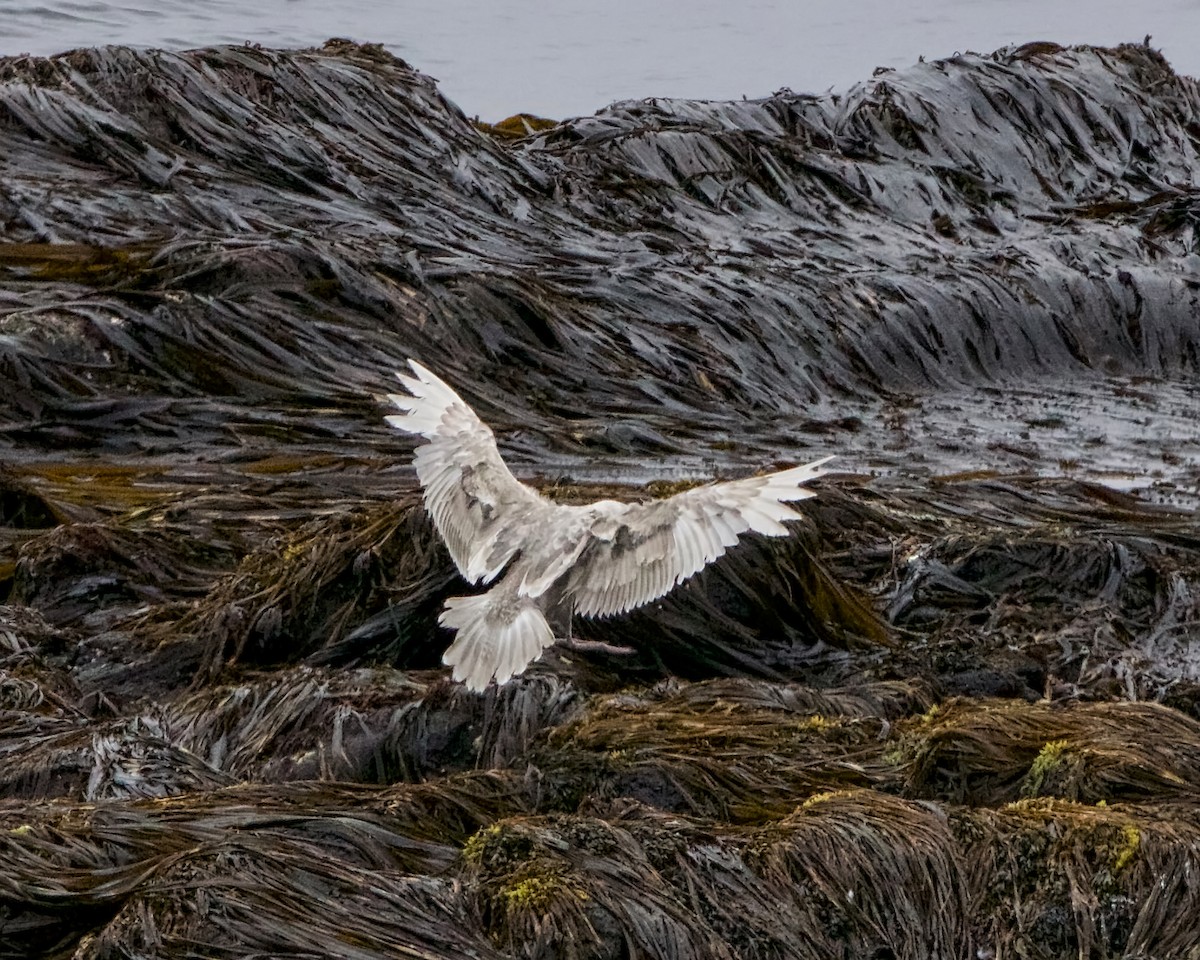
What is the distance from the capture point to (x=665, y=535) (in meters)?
4.39

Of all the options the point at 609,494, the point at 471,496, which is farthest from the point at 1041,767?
the point at 609,494

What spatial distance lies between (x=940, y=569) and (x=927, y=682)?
2.67ft

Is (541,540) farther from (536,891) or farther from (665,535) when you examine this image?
(536,891)

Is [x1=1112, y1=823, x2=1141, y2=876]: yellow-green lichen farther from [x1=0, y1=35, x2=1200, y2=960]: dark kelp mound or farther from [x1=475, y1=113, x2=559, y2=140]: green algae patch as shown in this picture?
[x1=475, y1=113, x2=559, y2=140]: green algae patch

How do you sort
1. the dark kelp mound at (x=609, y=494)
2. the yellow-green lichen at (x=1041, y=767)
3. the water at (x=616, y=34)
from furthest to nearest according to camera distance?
the water at (x=616, y=34), the yellow-green lichen at (x=1041, y=767), the dark kelp mound at (x=609, y=494)

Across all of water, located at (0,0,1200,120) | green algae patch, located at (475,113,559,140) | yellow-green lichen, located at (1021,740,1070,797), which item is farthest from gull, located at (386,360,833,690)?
water, located at (0,0,1200,120)

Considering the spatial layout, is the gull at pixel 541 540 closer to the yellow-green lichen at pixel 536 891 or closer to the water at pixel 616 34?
the yellow-green lichen at pixel 536 891

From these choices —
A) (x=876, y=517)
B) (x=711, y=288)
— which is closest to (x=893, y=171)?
(x=711, y=288)

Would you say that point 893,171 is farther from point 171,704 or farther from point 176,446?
point 171,704

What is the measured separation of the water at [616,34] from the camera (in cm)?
1440

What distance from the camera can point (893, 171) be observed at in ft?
32.7

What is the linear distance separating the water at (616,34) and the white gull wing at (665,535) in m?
9.04

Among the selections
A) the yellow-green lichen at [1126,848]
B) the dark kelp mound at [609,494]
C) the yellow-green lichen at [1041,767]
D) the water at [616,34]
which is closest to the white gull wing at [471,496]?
the dark kelp mound at [609,494]

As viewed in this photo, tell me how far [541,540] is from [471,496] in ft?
0.83
